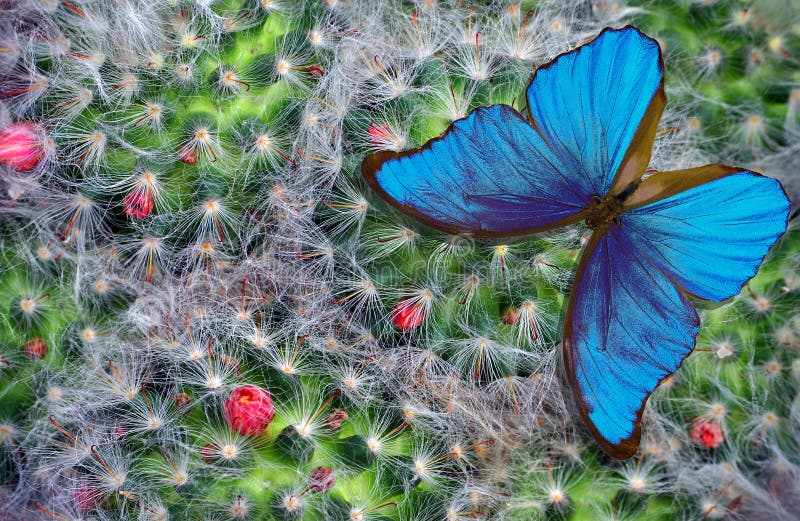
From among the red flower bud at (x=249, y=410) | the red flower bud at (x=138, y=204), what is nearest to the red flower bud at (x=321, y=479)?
the red flower bud at (x=249, y=410)

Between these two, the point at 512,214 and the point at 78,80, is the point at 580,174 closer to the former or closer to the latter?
the point at 512,214

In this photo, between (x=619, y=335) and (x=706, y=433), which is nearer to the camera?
(x=619, y=335)

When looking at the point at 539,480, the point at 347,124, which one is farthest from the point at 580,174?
the point at 539,480

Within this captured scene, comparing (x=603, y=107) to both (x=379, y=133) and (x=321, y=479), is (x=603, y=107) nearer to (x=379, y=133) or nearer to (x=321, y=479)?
(x=379, y=133)

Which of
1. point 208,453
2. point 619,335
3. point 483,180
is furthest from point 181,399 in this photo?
point 619,335

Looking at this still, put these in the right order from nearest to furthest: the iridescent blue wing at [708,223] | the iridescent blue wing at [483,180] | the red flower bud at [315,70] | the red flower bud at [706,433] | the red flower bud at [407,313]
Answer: the iridescent blue wing at [483,180] < the iridescent blue wing at [708,223] < the red flower bud at [407,313] < the red flower bud at [315,70] < the red flower bud at [706,433]

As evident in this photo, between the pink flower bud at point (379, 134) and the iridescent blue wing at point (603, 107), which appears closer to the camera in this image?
the iridescent blue wing at point (603, 107)

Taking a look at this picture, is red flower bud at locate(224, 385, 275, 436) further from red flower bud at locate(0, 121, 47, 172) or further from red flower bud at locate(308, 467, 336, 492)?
red flower bud at locate(0, 121, 47, 172)

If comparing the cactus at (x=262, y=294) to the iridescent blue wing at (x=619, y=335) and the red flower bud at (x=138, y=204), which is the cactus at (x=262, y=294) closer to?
the red flower bud at (x=138, y=204)
